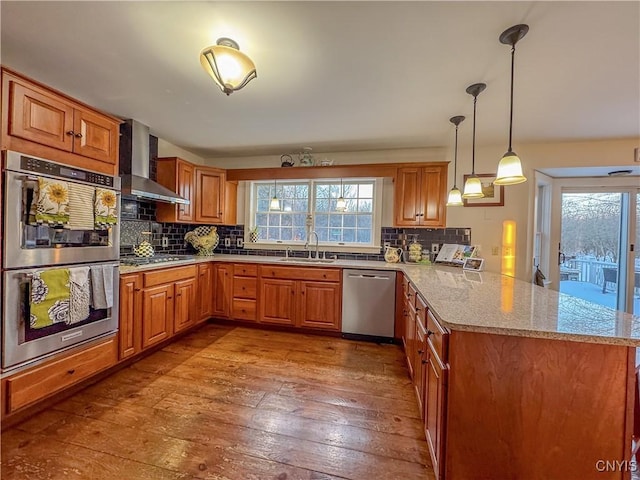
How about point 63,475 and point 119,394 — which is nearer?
point 63,475

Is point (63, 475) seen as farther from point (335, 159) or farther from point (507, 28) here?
point (335, 159)

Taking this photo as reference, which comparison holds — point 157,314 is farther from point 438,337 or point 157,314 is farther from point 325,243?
point 438,337

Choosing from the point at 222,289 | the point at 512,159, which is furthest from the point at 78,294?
the point at 512,159

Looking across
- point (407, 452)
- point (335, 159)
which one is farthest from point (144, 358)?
point (335, 159)

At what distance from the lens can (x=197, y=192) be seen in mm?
3625

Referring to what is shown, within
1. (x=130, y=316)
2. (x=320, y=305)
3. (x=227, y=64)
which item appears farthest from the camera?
(x=320, y=305)

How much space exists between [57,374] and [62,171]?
1.35m

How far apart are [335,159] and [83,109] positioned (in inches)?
106

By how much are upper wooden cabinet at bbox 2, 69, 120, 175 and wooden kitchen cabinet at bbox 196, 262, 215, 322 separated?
1.50m

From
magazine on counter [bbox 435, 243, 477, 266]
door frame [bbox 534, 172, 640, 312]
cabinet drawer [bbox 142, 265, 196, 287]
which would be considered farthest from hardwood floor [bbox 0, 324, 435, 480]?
door frame [bbox 534, 172, 640, 312]

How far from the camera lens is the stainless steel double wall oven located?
1.57 metres

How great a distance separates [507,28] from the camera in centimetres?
147

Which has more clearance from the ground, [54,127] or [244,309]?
[54,127]

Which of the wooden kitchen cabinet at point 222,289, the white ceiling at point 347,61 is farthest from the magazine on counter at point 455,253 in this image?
the wooden kitchen cabinet at point 222,289
